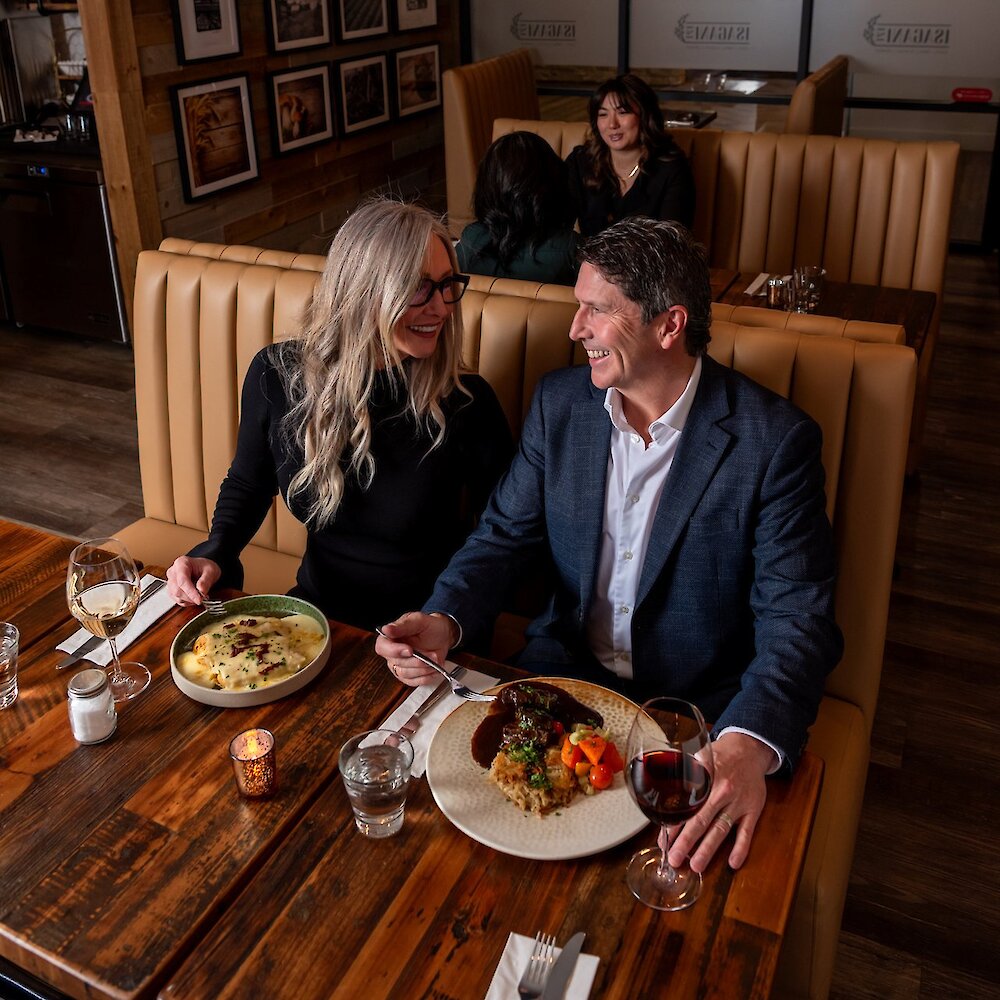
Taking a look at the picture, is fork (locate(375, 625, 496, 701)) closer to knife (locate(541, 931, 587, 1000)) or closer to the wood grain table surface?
knife (locate(541, 931, 587, 1000))

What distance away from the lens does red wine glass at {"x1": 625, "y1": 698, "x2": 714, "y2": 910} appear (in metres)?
1.15

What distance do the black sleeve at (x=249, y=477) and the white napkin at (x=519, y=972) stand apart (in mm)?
1064

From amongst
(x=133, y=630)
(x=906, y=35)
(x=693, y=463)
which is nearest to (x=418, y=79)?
(x=906, y=35)

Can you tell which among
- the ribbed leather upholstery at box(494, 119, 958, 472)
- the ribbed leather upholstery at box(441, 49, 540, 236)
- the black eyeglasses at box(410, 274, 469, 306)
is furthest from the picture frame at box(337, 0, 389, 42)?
the black eyeglasses at box(410, 274, 469, 306)

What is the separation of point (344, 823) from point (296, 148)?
4610 mm

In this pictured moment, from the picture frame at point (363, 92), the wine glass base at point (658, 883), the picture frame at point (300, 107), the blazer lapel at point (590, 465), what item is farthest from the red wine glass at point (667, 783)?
the picture frame at point (363, 92)

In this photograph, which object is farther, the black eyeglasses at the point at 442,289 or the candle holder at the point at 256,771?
the black eyeglasses at the point at 442,289

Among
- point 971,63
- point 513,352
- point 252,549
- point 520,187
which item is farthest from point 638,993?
point 971,63

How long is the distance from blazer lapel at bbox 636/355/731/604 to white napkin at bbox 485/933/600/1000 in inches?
29.4

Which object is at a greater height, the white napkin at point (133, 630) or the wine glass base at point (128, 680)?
the white napkin at point (133, 630)

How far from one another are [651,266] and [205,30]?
142 inches

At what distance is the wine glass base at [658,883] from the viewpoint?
1.14 meters

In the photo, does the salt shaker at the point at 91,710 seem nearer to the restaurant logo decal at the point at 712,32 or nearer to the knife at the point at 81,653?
the knife at the point at 81,653

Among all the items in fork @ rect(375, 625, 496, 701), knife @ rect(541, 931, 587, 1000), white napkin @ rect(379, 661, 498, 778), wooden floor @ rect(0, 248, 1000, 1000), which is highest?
fork @ rect(375, 625, 496, 701)
